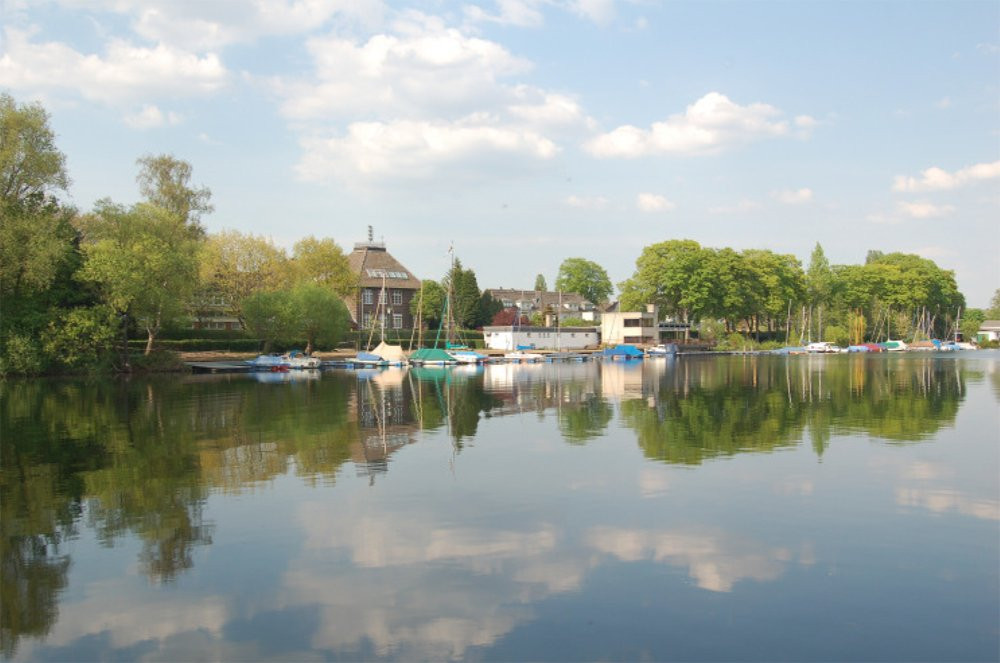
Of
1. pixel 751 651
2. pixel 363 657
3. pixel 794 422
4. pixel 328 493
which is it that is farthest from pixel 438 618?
pixel 794 422

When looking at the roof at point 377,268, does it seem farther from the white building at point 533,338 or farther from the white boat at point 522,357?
the white boat at point 522,357

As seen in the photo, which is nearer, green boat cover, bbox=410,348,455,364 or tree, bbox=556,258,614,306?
green boat cover, bbox=410,348,455,364

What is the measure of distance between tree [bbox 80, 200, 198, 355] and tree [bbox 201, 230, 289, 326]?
1406 cm

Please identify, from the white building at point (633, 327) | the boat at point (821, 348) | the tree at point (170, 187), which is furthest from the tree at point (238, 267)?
the boat at point (821, 348)

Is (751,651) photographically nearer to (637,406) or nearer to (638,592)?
(638,592)

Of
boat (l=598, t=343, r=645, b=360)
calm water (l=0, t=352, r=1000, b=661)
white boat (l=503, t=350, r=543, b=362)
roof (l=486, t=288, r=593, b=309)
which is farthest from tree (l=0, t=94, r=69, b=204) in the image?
roof (l=486, t=288, r=593, b=309)

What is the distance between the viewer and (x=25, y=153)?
5406 centimetres

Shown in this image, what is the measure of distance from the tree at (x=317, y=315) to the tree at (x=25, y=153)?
23360 mm

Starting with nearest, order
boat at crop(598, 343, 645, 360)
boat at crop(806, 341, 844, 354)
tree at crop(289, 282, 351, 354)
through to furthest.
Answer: tree at crop(289, 282, 351, 354)
boat at crop(598, 343, 645, 360)
boat at crop(806, 341, 844, 354)

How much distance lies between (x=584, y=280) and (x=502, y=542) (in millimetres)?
152473

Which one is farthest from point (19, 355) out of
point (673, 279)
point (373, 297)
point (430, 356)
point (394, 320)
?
point (673, 279)

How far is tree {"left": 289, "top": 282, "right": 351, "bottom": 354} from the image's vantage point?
245ft

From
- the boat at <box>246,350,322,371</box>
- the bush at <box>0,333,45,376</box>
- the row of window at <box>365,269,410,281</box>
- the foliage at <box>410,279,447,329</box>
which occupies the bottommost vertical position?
the boat at <box>246,350,322,371</box>

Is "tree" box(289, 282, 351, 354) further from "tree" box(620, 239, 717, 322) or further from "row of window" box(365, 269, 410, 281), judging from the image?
"tree" box(620, 239, 717, 322)
